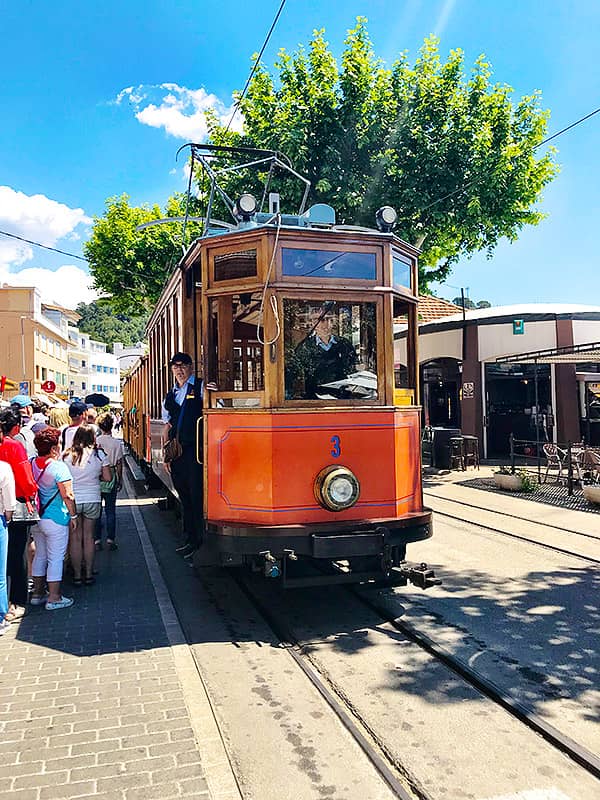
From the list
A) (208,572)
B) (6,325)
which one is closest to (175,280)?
(208,572)

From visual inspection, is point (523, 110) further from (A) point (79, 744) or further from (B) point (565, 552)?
(A) point (79, 744)

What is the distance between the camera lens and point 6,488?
17.3ft

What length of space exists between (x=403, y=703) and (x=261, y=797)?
1292mm

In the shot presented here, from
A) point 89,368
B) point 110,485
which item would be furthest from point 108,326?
point 110,485

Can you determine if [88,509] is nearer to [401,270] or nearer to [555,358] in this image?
[401,270]

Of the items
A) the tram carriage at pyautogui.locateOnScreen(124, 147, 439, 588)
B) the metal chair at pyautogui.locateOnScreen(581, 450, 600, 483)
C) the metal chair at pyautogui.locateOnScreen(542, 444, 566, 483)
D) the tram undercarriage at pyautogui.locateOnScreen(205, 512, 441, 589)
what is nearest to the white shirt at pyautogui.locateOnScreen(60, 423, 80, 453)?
the tram carriage at pyautogui.locateOnScreen(124, 147, 439, 588)

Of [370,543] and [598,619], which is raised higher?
[370,543]

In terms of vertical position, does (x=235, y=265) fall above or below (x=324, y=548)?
above

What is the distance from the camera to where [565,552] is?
8234mm

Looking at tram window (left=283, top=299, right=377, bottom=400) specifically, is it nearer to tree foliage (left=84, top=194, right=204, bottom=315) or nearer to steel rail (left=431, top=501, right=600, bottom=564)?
steel rail (left=431, top=501, right=600, bottom=564)

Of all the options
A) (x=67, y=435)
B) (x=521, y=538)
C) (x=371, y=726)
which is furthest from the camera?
(x=521, y=538)

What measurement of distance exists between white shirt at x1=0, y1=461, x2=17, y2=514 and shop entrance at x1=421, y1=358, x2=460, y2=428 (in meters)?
16.9

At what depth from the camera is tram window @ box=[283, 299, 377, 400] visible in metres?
5.60

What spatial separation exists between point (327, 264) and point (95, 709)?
3.77 meters
